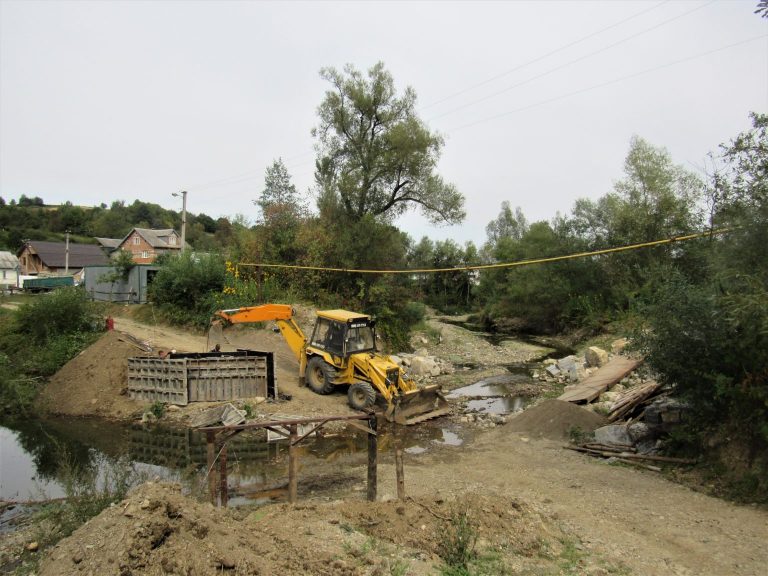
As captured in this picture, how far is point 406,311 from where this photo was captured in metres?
26.5

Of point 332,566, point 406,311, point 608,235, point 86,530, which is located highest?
point 608,235

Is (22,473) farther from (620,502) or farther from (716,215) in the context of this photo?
(716,215)

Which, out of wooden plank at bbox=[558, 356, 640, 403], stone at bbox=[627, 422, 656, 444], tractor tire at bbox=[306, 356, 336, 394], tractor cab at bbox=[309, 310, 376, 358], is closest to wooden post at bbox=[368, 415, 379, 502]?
stone at bbox=[627, 422, 656, 444]

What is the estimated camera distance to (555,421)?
12.1 metres

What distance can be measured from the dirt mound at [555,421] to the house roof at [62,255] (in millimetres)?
56473

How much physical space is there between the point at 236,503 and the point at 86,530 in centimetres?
341

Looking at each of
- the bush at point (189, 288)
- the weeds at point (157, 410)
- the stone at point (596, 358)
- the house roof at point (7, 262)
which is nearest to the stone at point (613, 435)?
the stone at point (596, 358)

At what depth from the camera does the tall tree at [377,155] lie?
27.8m

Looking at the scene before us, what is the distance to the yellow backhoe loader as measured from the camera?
1316 cm

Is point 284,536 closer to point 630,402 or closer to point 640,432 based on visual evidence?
point 640,432

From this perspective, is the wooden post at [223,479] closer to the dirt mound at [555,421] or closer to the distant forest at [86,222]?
the dirt mound at [555,421]

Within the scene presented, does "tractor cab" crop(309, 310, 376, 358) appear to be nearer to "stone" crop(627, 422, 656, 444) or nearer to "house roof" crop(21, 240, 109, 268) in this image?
"stone" crop(627, 422, 656, 444)

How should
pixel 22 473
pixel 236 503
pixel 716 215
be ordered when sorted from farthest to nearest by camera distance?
pixel 22 473
pixel 716 215
pixel 236 503

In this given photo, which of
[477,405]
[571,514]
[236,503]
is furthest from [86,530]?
[477,405]
